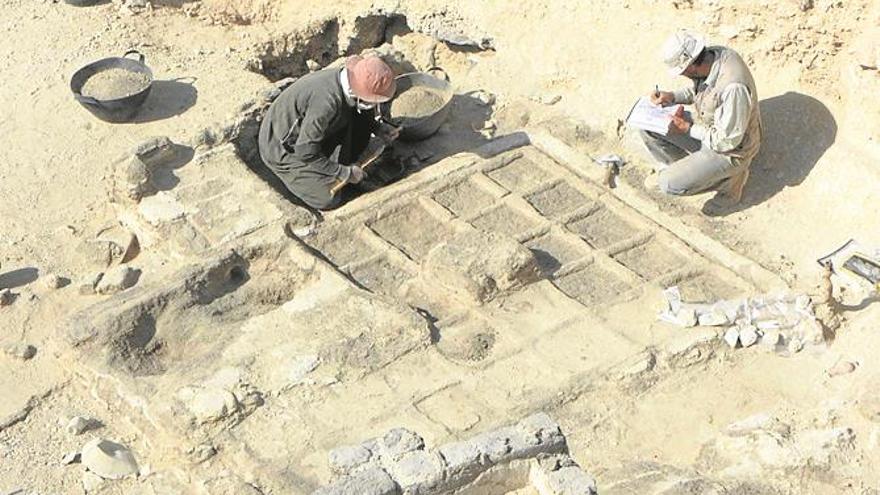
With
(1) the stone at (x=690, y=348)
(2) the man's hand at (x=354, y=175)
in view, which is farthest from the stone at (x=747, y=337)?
(2) the man's hand at (x=354, y=175)

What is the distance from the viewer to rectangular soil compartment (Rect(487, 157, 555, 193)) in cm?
1040

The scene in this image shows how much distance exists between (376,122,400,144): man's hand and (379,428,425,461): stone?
3.86 metres

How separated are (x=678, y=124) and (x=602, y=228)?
1.03m

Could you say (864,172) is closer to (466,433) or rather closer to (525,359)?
(525,359)

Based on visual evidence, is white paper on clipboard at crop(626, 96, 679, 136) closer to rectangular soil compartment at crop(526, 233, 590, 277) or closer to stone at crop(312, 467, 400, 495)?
rectangular soil compartment at crop(526, 233, 590, 277)

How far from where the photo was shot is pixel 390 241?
9781mm

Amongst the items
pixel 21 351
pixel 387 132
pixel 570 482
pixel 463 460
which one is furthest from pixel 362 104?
pixel 570 482

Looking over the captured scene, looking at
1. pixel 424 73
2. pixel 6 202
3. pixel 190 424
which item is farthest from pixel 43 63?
pixel 190 424

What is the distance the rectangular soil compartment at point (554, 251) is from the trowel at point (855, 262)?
1831 millimetres

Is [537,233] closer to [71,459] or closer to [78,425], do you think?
[78,425]

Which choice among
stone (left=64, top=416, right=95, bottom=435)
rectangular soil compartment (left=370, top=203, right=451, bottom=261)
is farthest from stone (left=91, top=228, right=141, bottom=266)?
rectangular soil compartment (left=370, top=203, right=451, bottom=261)

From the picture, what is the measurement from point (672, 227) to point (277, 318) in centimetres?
324

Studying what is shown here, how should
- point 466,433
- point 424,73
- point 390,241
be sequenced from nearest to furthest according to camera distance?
point 466,433 < point 390,241 < point 424,73

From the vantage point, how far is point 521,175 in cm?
1052
